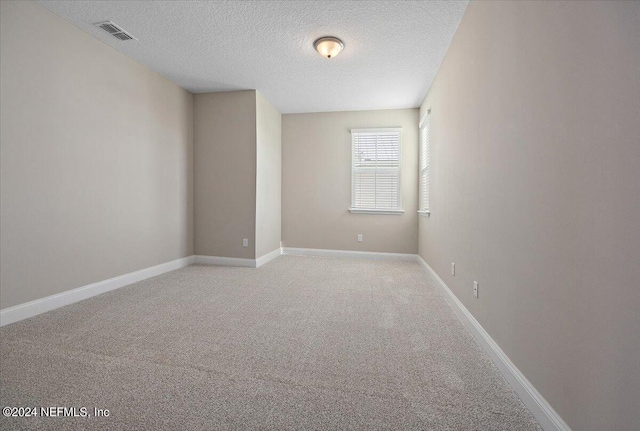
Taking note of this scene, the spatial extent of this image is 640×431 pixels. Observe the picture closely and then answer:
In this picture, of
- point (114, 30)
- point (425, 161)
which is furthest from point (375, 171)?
point (114, 30)

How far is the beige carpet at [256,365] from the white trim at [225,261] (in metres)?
1.45

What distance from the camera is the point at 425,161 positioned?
4.39 metres

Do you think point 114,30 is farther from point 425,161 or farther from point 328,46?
point 425,161

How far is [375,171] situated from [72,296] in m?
4.41

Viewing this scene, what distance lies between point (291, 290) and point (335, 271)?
108 cm

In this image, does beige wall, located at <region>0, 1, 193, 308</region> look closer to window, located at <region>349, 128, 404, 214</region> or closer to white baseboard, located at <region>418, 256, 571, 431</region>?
window, located at <region>349, 128, 404, 214</region>

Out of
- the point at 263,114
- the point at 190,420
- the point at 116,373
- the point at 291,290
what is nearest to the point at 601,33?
the point at 190,420

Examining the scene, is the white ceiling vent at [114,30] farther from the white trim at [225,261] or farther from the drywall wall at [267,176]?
the white trim at [225,261]

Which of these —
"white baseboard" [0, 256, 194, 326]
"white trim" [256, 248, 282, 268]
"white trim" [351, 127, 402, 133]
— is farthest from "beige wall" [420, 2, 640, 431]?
"white baseboard" [0, 256, 194, 326]

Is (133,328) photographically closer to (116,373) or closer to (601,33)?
(116,373)

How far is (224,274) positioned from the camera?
3.92m

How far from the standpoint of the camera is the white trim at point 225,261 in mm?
4438

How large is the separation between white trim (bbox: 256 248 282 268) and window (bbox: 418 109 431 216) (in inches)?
101

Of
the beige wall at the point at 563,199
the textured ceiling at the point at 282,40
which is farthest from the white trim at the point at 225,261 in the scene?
the beige wall at the point at 563,199
